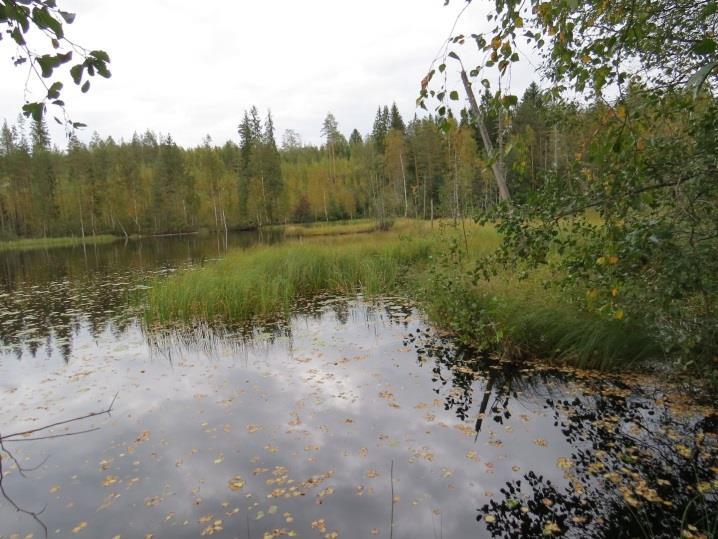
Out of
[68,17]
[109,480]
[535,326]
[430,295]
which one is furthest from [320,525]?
[430,295]

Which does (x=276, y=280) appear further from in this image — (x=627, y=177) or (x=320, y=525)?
(x=627, y=177)

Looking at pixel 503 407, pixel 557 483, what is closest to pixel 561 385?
pixel 503 407

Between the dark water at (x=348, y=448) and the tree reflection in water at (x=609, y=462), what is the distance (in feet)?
0.05

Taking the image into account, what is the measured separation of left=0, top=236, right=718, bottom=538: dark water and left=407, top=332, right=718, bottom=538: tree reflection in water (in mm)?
16

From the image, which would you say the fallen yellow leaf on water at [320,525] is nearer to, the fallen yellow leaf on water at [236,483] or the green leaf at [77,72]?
the fallen yellow leaf on water at [236,483]

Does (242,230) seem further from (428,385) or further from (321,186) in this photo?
(428,385)

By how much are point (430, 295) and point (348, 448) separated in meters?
4.39

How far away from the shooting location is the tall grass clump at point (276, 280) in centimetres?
1018

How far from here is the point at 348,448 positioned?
4.66 m

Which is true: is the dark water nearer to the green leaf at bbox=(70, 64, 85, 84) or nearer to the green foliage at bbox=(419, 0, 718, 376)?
the green foliage at bbox=(419, 0, 718, 376)

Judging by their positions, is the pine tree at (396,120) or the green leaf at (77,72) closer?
the green leaf at (77,72)

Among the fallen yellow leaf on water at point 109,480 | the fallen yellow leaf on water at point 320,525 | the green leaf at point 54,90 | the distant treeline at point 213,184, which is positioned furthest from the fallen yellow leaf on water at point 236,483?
the distant treeline at point 213,184

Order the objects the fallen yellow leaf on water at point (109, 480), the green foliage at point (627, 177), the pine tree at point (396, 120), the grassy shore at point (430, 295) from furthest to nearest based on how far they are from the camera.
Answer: the pine tree at point (396, 120), the grassy shore at point (430, 295), the fallen yellow leaf on water at point (109, 480), the green foliage at point (627, 177)

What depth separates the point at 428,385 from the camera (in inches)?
243
